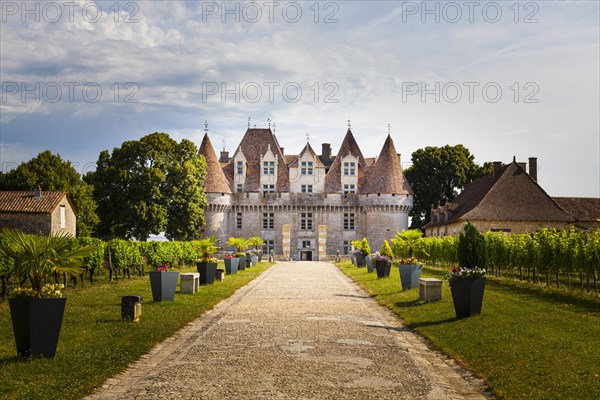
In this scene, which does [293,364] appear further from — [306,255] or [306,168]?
[306,168]

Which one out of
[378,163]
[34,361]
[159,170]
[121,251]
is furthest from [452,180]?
[34,361]

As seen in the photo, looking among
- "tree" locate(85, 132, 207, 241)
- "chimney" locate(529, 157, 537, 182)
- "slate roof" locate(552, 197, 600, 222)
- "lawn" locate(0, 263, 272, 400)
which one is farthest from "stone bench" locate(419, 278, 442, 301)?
"chimney" locate(529, 157, 537, 182)

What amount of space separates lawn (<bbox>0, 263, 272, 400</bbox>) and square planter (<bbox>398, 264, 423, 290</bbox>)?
7156mm

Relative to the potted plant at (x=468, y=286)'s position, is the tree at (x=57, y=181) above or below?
above

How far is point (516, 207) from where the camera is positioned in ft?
183

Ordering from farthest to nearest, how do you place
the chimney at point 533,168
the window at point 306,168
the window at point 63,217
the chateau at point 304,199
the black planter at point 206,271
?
the window at point 306,168
the chateau at point 304,199
the chimney at point 533,168
the window at point 63,217
the black planter at point 206,271

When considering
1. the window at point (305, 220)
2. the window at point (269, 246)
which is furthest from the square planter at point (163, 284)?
the window at point (305, 220)

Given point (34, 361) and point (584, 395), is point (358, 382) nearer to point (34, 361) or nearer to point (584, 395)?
point (584, 395)

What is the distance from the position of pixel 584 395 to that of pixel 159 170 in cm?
5028

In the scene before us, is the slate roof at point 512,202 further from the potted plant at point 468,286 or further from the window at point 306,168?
the potted plant at point 468,286

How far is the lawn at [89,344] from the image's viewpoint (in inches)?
361

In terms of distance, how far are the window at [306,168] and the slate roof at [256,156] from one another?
6.45 ft

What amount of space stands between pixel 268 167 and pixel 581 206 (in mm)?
34057

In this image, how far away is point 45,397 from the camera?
854cm
